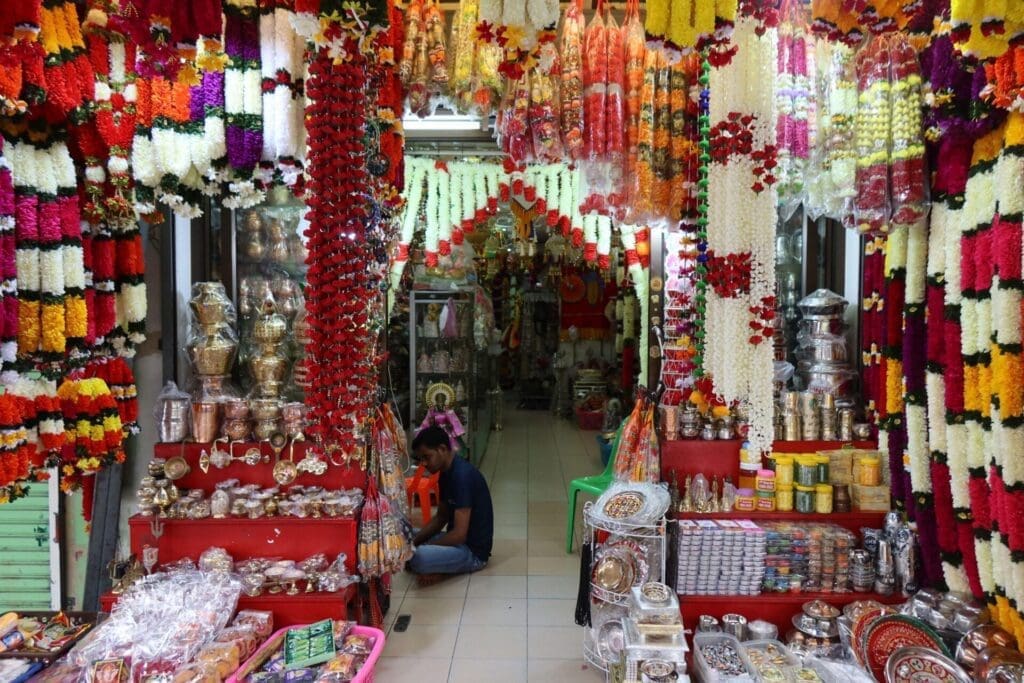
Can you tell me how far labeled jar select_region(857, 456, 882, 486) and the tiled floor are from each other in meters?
1.61

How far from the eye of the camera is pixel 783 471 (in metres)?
3.27

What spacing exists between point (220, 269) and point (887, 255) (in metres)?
3.62

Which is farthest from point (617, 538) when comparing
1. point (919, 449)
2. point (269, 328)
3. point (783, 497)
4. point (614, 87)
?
point (614, 87)

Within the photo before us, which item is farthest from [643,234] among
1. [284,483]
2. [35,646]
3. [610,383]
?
[610,383]

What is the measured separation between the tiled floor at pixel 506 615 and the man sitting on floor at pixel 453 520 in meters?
0.12

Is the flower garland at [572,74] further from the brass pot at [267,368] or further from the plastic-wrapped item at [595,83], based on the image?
the brass pot at [267,368]

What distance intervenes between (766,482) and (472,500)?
1934mm

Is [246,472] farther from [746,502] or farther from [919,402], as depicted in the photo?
[919,402]

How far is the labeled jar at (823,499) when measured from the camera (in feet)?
10.5

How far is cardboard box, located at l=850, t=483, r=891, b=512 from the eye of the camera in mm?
→ 3215

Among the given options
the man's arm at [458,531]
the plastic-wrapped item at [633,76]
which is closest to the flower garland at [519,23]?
the plastic-wrapped item at [633,76]

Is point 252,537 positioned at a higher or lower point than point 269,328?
lower

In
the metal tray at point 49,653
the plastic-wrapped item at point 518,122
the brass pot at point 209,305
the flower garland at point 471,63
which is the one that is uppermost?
the flower garland at point 471,63

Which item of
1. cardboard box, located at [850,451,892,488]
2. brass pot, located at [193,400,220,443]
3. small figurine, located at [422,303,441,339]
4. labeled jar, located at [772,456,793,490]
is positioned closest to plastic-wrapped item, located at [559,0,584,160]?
labeled jar, located at [772,456,793,490]
